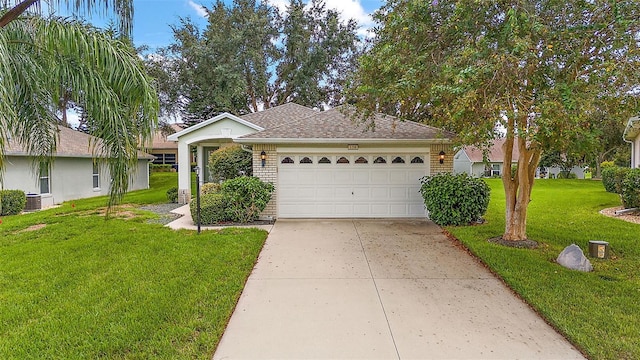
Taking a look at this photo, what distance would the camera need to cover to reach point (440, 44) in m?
5.95

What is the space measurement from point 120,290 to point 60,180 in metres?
13.2

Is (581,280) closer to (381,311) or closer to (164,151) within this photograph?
(381,311)

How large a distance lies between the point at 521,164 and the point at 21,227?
1281 centimetres

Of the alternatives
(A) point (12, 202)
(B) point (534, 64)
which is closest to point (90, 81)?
(B) point (534, 64)

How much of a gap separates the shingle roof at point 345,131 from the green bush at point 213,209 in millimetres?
1874

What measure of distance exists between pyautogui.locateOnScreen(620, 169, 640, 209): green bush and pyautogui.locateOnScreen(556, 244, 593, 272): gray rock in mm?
6584

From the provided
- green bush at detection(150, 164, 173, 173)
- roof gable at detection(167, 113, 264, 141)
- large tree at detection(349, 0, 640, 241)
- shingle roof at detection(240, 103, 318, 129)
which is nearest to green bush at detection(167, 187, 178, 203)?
roof gable at detection(167, 113, 264, 141)

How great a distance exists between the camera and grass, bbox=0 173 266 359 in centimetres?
327

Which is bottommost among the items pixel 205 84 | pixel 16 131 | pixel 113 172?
pixel 113 172

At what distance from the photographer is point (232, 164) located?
11633 mm

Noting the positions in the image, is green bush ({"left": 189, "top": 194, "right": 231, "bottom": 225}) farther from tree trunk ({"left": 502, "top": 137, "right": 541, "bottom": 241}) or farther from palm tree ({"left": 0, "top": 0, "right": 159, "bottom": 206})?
tree trunk ({"left": 502, "top": 137, "right": 541, "bottom": 241})

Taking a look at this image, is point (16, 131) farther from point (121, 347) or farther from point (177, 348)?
point (177, 348)

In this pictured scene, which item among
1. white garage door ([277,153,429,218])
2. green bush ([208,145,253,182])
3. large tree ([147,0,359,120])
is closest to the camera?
white garage door ([277,153,429,218])

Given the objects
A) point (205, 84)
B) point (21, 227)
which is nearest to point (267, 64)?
point (205, 84)
